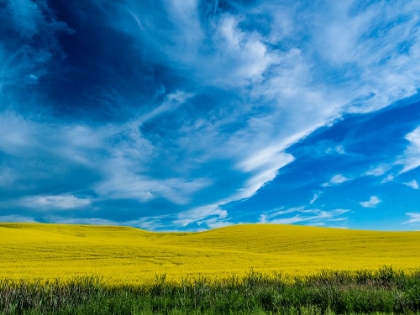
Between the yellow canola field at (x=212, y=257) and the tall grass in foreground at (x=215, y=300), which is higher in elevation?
the yellow canola field at (x=212, y=257)

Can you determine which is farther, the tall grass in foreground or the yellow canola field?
the yellow canola field

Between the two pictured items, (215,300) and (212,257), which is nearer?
(215,300)

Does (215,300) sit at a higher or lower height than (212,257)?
lower

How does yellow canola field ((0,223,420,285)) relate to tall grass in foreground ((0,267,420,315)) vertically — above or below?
above

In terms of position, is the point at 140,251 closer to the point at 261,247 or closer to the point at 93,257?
the point at 93,257

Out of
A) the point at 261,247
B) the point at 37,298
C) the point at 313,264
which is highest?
the point at 261,247

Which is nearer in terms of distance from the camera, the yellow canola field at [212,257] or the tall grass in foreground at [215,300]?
the tall grass in foreground at [215,300]

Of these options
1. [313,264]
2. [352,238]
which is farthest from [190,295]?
[352,238]

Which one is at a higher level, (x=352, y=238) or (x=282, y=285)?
(x=352, y=238)

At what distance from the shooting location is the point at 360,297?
11656 mm

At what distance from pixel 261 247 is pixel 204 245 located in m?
8.48

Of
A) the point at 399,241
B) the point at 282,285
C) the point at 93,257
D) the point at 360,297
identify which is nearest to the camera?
the point at 360,297

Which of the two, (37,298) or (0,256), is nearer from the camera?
(37,298)

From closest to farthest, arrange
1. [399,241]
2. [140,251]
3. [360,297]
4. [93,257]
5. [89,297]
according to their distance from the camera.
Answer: [360,297] < [89,297] < [93,257] < [140,251] < [399,241]
